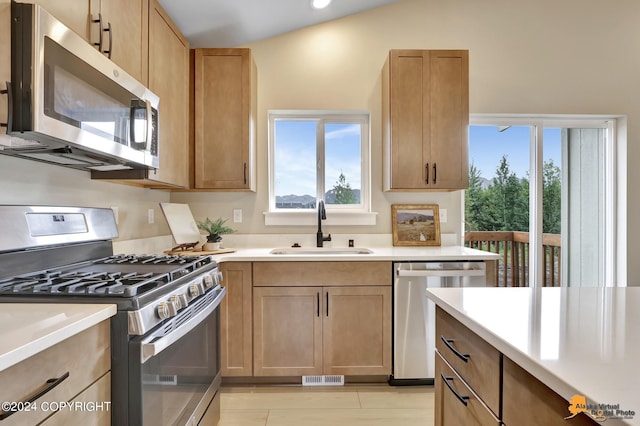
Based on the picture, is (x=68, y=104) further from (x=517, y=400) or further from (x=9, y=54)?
(x=517, y=400)

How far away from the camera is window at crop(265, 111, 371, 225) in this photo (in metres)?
3.00

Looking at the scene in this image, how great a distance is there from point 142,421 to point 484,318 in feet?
3.42

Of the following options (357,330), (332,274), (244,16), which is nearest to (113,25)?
(244,16)

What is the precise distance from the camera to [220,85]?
2.53m

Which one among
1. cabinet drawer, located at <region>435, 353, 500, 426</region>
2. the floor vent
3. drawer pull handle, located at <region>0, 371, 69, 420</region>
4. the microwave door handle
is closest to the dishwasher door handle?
the floor vent

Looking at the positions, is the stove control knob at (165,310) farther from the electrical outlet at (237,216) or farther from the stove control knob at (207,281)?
the electrical outlet at (237,216)

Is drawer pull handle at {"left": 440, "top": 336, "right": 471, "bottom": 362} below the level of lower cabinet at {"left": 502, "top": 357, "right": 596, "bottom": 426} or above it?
below

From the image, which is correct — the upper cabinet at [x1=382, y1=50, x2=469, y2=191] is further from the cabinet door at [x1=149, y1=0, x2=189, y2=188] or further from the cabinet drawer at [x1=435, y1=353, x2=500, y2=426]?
the cabinet drawer at [x1=435, y1=353, x2=500, y2=426]

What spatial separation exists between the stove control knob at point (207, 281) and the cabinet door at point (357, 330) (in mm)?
876

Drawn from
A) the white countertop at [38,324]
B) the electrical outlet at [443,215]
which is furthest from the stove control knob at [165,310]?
the electrical outlet at [443,215]

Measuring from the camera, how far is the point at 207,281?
160 cm

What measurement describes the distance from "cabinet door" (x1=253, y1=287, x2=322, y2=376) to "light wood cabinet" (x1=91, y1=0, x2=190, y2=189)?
99 centimetres

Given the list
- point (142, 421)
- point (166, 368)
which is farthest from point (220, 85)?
point (142, 421)

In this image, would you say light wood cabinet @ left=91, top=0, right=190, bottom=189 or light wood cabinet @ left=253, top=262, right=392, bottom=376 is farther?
light wood cabinet @ left=253, top=262, right=392, bottom=376
